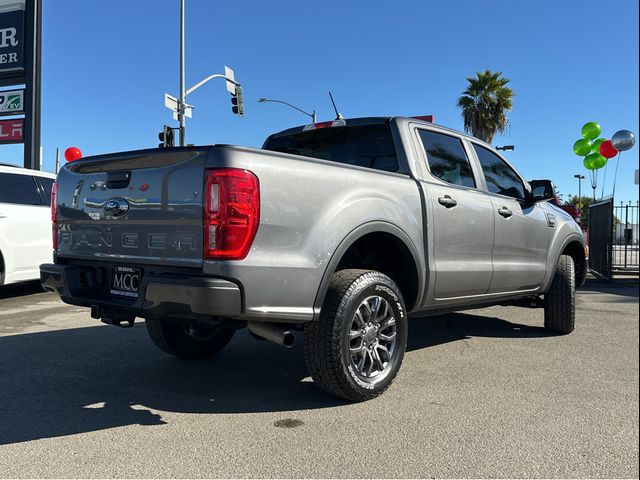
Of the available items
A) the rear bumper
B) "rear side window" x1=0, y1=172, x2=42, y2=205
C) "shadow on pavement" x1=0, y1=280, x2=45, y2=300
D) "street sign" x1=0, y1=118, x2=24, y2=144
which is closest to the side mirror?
the rear bumper

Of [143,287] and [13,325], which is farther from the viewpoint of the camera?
[13,325]

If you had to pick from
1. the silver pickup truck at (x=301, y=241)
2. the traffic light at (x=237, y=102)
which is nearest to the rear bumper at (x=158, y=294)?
the silver pickup truck at (x=301, y=241)

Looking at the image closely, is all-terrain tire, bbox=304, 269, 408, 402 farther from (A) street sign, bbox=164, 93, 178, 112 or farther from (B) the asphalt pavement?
(A) street sign, bbox=164, 93, 178, 112

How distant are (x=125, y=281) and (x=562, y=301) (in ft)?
13.9

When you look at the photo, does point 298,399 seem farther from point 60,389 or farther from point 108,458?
point 60,389

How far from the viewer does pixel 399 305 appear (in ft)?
11.9

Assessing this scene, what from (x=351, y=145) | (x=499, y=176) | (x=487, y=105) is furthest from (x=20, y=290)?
(x=487, y=105)

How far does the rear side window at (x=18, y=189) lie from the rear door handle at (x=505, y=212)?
6.41 metres

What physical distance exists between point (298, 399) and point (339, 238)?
1132 millimetres

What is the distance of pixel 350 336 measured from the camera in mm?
3279

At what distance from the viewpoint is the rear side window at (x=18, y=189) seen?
23.8 feet

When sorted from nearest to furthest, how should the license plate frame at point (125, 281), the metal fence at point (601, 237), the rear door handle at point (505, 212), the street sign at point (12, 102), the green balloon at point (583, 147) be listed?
the license plate frame at point (125, 281)
the rear door handle at point (505, 212)
the metal fence at point (601, 237)
the green balloon at point (583, 147)
the street sign at point (12, 102)

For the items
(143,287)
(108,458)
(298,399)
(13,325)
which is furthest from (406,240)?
(13,325)

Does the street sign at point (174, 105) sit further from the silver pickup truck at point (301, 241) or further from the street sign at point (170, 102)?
the silver pickup truck at point (301, 241)
